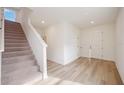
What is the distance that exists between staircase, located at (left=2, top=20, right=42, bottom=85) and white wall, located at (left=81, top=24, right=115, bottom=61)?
4.50 meters

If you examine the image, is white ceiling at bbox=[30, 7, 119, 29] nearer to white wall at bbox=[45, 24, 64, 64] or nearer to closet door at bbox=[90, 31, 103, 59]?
white wall at bbox=[45, 24, 64, 64]

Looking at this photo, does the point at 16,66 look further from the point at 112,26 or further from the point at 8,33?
the point at 112,26

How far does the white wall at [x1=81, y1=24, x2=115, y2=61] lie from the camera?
5.95m

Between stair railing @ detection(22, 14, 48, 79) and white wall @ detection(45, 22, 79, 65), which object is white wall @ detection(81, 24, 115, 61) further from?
stair railing @ detection(22, 14, 48, 79)

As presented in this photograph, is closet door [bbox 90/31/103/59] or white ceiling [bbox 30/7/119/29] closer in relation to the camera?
white ceiling [bbox 30/7/119/29]

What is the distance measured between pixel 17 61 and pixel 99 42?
16.9 ft

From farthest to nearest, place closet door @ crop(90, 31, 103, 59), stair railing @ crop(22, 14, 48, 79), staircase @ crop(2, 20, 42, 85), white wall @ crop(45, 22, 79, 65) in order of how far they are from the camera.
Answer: closet door @ crop(90, 31, 103, 59) < white wall @ crop(45, 22, 79, 65) < stair railing @ crop(22, 14, 48, 79) < staircase @ crop(2, 20, 42, 85)

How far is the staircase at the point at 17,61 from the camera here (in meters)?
2.56

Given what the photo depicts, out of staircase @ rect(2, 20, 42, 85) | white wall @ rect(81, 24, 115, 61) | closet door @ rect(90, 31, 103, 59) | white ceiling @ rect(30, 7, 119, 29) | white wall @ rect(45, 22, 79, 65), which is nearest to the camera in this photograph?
staircase @ rect(2, 20, 42, 85)

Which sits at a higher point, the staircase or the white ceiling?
the white ceiling

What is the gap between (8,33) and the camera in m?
3.79

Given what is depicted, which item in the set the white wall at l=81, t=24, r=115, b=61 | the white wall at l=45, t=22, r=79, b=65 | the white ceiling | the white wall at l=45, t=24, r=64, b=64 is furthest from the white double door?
the white wall at l=45, t=24, r=64, b=64

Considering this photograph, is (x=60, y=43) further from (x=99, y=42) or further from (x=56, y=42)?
(x=99, y=42)
